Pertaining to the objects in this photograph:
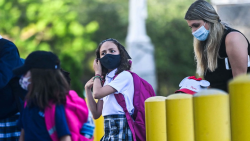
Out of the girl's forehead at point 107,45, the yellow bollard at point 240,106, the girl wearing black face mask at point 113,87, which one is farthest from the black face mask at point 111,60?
the yellow bollard at point 240,106

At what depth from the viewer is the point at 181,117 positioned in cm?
323

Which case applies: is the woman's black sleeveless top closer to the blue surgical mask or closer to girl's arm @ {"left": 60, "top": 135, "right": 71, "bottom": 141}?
the blue surgical mask

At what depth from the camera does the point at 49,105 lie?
286 centimetres

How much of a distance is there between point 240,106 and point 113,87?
4.31ft

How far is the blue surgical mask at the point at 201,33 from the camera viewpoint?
380 cm

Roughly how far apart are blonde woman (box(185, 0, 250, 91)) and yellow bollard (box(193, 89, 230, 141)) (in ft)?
2.58

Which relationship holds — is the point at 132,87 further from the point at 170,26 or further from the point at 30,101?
the point at 170,26

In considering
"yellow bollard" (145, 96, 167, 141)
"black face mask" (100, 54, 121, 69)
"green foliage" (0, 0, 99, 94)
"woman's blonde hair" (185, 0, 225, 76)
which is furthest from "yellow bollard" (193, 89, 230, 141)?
"green foliage" (0, 0, 99, 94)

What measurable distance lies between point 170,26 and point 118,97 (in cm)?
2256

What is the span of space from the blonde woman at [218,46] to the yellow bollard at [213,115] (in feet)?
2.58

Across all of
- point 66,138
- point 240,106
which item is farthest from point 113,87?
point 240,106

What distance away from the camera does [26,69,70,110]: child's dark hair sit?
2.88 meters

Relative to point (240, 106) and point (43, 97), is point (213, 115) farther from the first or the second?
point (43, 97)

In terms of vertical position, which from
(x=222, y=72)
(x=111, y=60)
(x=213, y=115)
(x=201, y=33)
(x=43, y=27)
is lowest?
(x=213, y=115)
